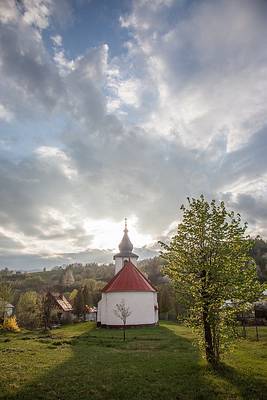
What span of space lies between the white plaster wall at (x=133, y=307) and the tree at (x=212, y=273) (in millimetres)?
26453

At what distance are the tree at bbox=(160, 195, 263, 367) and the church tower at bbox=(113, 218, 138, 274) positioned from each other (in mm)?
38939

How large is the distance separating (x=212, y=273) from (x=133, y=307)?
28.8 meters

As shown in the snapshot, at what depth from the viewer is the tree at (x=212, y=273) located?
16.2 m

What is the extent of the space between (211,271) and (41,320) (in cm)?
4470

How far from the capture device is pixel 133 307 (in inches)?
1698

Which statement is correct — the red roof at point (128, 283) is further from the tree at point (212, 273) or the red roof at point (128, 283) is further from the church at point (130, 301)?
the tree at point (212, 273)

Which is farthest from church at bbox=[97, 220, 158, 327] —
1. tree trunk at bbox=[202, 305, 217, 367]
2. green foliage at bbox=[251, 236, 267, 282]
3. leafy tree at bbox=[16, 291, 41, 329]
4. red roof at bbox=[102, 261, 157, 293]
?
green foliage at bbox=[251, 236, 267, 282]

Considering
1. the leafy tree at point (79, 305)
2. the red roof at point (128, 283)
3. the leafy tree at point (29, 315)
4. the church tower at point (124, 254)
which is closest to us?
the red roof at point (128, 283)

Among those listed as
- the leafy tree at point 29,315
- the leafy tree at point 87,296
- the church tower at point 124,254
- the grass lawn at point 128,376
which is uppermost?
the church tower at point 124,254

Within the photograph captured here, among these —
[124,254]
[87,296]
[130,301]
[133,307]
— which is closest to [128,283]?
[130,301]

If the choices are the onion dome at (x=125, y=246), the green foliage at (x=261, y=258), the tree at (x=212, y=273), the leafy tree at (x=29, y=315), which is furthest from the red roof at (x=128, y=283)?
the green foliage at (x=261, y=258)

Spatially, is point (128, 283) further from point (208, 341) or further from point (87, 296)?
point (87, 296)

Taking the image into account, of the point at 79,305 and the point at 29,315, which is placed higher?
the point at 79,305

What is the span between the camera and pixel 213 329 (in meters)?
16.4
